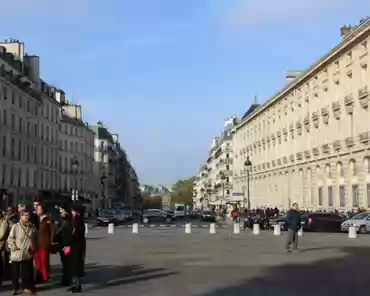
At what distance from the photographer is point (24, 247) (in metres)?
12.7

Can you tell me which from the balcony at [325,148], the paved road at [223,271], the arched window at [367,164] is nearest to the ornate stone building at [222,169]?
the balcony at [325,148]

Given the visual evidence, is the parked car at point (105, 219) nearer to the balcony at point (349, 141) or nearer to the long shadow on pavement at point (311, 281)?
the balcony at point (349, 141)

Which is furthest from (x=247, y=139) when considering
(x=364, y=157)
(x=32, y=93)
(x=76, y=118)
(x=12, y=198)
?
(x=364, y=157)

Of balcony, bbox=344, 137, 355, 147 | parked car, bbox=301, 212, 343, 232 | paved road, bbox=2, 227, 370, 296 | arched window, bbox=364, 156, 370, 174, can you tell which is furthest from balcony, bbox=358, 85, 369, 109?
paved road, bbox=2, 227, 370, 296

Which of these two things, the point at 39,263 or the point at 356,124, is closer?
the point at 39,263

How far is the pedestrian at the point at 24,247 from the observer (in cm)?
1268

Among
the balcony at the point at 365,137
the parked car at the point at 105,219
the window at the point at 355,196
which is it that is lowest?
the parked car at the point at 105,219

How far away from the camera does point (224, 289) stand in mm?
13461

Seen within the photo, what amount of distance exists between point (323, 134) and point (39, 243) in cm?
5257

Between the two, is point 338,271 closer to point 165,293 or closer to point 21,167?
point 165,293

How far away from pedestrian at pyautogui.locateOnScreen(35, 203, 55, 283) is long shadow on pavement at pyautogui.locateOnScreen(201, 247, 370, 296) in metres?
3.91

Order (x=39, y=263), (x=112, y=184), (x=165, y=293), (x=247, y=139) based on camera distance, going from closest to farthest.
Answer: (x=165, y=293) < (x=39, y=263) < (x=247, y=139) < (x=112, y=184)

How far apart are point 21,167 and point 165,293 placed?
6367cm

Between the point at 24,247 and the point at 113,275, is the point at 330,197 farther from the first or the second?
the point at 24,247
